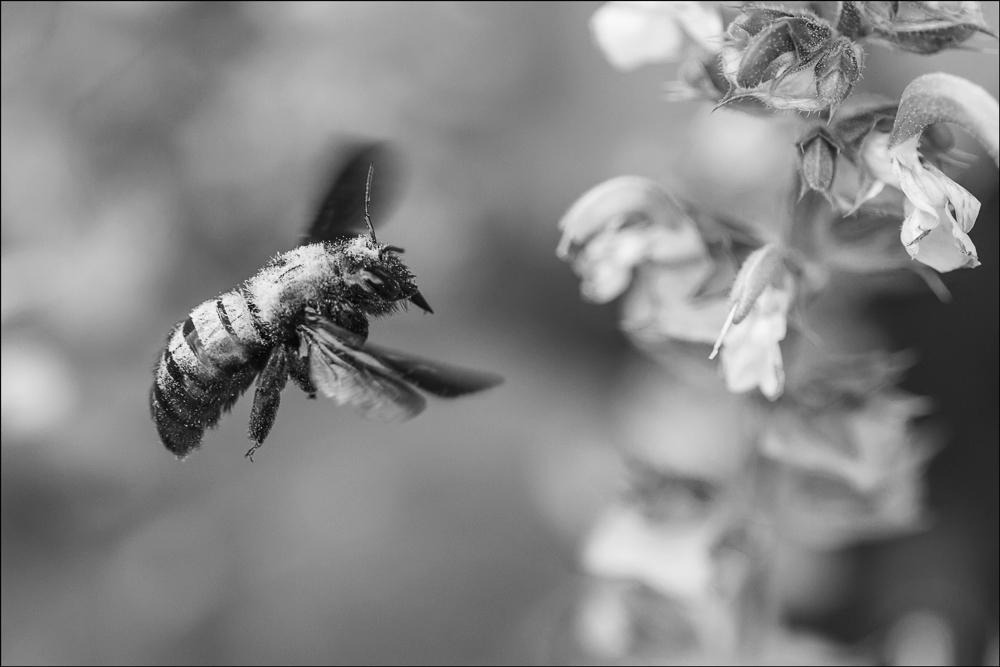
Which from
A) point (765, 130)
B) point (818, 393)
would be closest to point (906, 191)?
point (818, 393)

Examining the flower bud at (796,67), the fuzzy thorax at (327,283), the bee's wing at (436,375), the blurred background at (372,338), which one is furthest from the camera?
the blurred background at (372,338)

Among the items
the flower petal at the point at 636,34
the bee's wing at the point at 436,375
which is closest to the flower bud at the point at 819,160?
the flower petal at the point at 636,34

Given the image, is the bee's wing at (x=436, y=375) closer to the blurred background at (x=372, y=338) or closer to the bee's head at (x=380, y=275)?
the bee's head at (x=380, y=275)

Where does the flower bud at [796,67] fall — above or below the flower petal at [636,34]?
below

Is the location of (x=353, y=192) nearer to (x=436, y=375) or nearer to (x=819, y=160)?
(x=436, y=375)

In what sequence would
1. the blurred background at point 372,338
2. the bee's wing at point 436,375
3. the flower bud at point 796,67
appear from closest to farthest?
the flower bud at point 796,67 → the bee's wing at point 436,375 → the blurred background at point 372,338

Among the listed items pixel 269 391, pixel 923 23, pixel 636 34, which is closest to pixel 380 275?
pixel 269 391

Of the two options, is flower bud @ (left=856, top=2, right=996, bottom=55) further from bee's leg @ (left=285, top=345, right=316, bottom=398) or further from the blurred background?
the blurred background

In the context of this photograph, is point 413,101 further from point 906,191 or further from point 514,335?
point 906,191

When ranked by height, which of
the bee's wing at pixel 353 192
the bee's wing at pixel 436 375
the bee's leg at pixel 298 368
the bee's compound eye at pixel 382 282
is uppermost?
the bee's wing at pixel 353 192
